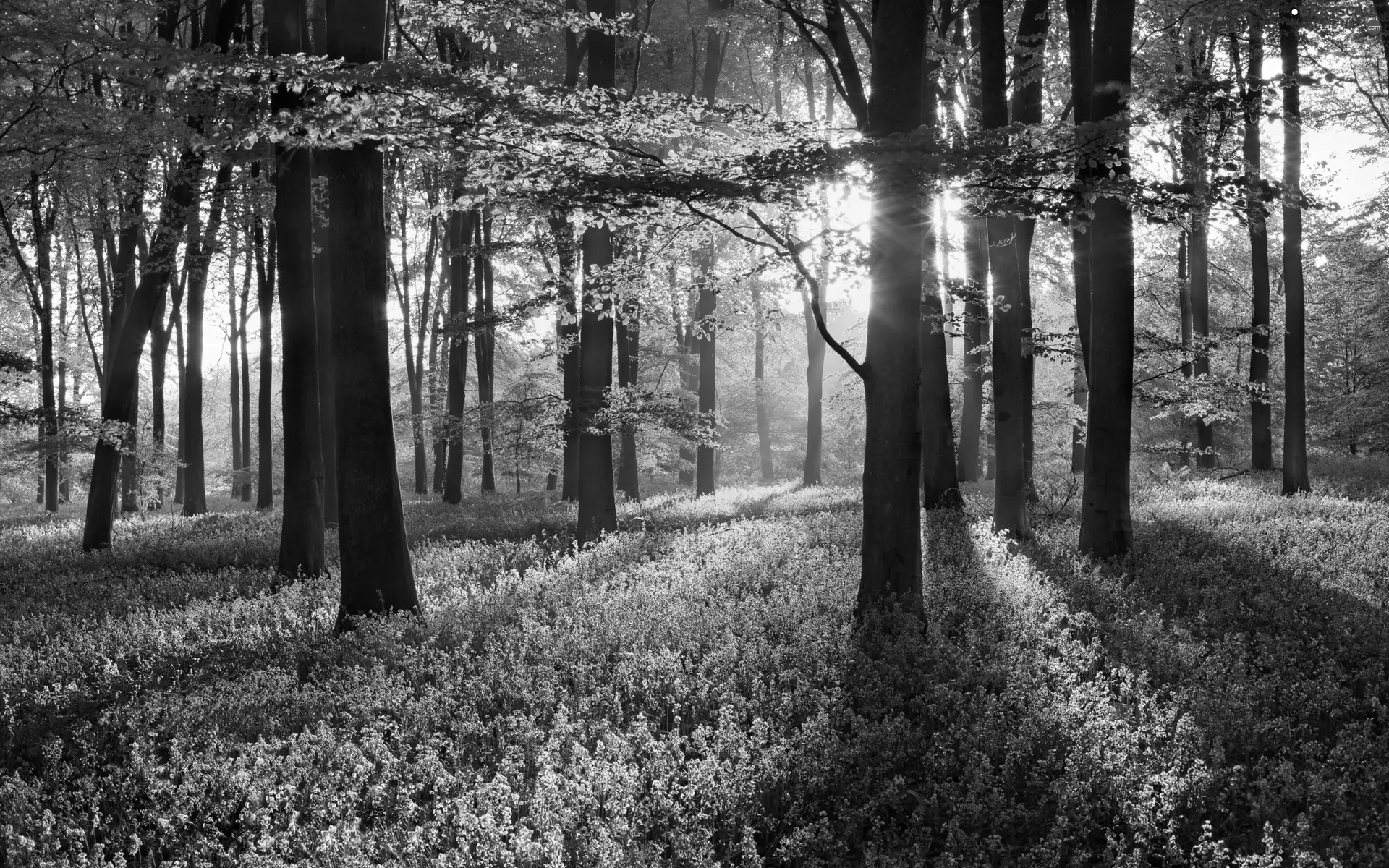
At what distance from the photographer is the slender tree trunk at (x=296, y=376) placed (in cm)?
1147

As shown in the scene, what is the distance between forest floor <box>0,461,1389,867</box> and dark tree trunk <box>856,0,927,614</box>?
59 cm

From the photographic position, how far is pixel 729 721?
4.96 m

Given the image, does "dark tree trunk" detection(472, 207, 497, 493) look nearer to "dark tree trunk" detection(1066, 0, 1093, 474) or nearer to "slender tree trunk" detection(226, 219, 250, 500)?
"slender tree trunk" detection(226, 219, 250, 500)

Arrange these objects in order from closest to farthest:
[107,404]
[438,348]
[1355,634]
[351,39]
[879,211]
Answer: [1355,634] → [879,211] → [351,39] → [107,404] → [438,348]

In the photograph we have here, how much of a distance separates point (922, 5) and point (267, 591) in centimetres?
976

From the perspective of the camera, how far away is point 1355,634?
274 inches

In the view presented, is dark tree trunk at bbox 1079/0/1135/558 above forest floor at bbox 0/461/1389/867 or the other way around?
above

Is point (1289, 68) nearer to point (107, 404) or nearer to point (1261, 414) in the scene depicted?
point (1261, 414)

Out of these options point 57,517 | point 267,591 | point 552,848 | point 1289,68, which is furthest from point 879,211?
point 57,517

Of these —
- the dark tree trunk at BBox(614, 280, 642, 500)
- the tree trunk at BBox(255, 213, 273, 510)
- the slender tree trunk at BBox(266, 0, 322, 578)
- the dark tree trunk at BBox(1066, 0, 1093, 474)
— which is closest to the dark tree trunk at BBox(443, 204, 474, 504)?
the dark tree trunk at BBox(614, 280, 642, 500)

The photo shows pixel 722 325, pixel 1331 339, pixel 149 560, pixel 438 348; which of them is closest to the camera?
pixel 722 325

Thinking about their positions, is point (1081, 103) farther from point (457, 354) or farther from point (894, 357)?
point (457, 354)

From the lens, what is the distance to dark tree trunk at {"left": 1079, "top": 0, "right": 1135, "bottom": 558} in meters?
10.1

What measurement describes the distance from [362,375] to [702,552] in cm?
480
